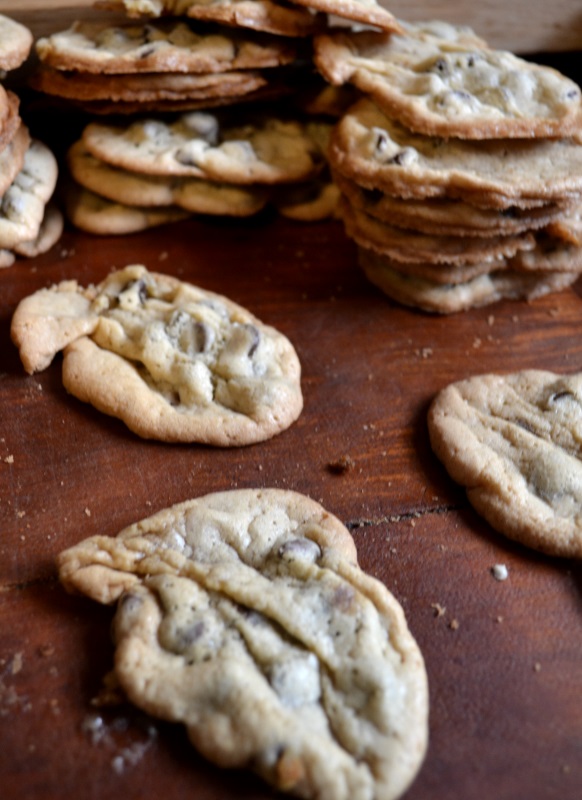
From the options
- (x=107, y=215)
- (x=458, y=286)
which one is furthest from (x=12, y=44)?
(x=458, y=286)

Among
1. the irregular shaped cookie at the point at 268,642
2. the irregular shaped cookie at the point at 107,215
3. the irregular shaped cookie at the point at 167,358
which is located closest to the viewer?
the irregular shaped cookie at the point at 268,642

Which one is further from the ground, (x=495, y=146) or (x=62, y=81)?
(x=495, y=146)

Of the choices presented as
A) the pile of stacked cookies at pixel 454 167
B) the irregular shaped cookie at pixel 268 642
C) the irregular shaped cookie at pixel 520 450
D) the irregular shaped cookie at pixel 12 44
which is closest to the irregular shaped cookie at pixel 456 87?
the pile of stacked cookies at pixel 454 167

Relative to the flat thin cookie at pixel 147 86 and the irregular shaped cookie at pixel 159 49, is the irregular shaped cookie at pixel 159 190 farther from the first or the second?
the irregular shaped cookie at pixel 159 49

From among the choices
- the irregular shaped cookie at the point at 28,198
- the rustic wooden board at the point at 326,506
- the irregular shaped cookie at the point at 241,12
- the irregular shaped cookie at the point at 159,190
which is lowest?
the rustic wooden board at the point at 326,506

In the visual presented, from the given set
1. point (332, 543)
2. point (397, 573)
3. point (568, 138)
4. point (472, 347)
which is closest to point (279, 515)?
point (332, 543)

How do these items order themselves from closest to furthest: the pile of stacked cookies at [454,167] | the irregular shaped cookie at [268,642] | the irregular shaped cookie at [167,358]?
1. the irregular shaped cookie at [268,642]
2. the irregular shaped cookie at [167,358]
3. the pile of stacked cookies at [454,167]

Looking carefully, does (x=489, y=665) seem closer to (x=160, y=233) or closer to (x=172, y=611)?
(x=172, y=611)
